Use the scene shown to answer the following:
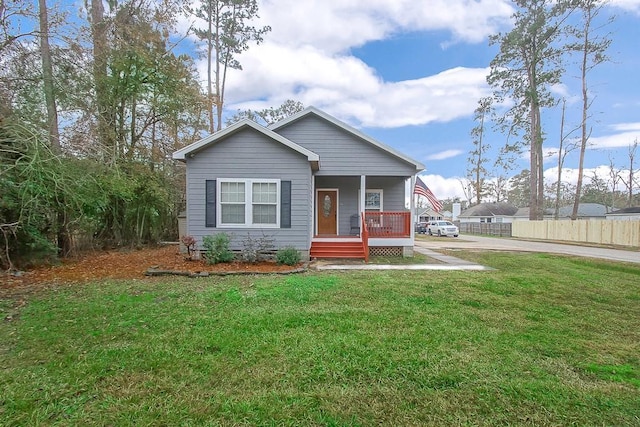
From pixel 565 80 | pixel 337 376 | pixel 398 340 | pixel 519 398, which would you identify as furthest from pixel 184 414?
pixel 565 80

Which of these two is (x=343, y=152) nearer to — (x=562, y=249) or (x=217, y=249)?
(x=217, y=249)

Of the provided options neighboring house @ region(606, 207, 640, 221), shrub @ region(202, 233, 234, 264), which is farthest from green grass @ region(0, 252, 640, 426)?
neighboring house @ region(606, 207, 640, 221)

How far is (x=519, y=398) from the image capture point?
2621 millimetres

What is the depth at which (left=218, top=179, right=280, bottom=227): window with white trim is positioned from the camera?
31.8ft

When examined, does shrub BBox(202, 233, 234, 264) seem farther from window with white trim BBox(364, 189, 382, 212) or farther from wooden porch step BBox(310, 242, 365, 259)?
window with white trim BBox(364, 189, 382, 212)

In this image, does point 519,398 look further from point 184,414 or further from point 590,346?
point 184,414

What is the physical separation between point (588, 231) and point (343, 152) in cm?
1888

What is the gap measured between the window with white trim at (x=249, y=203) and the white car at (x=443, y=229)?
2324 centimetres

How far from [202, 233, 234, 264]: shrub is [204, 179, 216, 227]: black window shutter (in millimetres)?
675

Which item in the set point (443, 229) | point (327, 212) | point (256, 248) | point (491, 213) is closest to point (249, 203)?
point (256, 248)

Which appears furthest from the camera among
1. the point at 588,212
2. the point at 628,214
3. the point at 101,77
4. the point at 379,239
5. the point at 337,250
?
the point at 588,212

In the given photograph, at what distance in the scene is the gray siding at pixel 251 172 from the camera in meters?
9.63

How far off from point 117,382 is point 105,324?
1.73 m

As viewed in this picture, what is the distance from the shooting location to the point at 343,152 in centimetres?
1167
